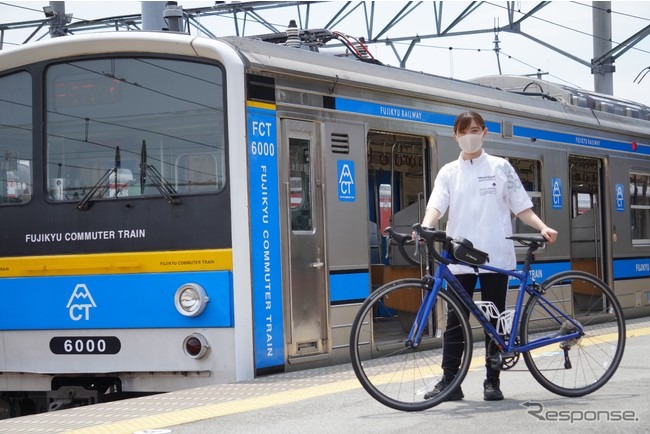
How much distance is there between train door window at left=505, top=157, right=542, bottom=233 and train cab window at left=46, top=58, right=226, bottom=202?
4390 millimetres

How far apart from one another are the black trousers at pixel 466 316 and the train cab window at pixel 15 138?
3610mm

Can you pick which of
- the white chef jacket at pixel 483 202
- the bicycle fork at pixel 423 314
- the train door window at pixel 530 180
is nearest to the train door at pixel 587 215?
the train door window at pixel 530 180

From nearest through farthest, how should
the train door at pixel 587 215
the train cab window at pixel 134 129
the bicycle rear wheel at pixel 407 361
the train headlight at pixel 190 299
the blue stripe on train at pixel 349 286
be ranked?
the bicycle rear wheel at pixel 407 361 < the train headlight at pixel 190 299 < the train cab window at pixel 134 129 < the blue stripe on train at pixel 349 286 < the train door at pixel 587 215

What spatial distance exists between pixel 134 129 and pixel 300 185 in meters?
1.28

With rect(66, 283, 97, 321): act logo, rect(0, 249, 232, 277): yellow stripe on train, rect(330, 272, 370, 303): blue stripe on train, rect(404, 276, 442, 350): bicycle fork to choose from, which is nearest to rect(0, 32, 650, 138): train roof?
rect(0, 249, 232, 277): yellow stripe on train

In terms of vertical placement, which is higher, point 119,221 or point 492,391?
point 119,221

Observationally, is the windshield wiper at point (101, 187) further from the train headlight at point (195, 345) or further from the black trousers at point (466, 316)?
the black trousers at point (466, 316)

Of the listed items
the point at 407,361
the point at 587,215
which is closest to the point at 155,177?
the point at 407,361

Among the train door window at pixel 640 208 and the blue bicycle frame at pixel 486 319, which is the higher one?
the train door window at pixel 640 208

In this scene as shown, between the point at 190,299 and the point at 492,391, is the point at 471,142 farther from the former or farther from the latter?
the point at 190,299

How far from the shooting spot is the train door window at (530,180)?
11438 mm

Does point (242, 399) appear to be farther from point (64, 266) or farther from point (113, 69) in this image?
point (113, 69)

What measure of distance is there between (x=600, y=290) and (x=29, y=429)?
322 cm

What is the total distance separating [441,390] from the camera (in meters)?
6.13
